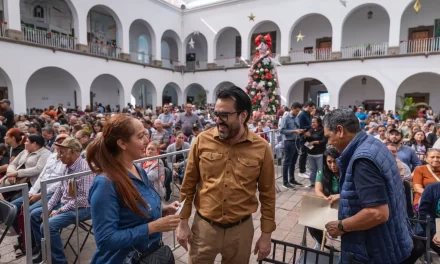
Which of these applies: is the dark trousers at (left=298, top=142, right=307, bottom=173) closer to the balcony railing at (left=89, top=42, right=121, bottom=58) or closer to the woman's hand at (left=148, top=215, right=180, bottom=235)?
the woman's hand at (left=148, top=215, right=180, bottom=235)

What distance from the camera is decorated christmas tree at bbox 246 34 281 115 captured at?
1030 cm

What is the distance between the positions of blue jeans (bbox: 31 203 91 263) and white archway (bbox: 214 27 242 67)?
18.7m

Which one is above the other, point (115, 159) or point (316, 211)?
point (115, 159)

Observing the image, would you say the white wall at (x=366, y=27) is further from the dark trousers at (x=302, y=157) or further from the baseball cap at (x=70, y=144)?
the baseball cap at (x=70, y=144)

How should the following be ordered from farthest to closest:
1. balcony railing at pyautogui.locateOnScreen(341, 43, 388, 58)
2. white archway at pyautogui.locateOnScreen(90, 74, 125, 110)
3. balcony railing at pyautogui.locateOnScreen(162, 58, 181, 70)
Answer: balcony railing at pyautogui.locateOnScreen(162, 58, 181, 70)
white archway at pyautogui.locateOnScreen(90, 74, 125, 110)
balcony railing at pyautogui.locateOnScreen(341, 43, 388, 58)

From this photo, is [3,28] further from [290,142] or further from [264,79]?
[290,142]

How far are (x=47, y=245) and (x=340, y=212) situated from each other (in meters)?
2.38

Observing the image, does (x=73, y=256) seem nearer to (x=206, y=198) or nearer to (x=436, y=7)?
(x=206, y=198)

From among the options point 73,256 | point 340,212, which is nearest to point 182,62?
point 73,256

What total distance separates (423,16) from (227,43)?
12.8 meters

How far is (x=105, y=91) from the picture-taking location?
64.1ft

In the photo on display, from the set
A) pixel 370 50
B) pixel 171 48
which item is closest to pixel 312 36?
pixel 370 50

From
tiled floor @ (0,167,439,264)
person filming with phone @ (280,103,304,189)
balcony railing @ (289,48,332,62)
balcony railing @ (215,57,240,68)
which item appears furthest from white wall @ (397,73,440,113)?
tiled floor @ (0,167,439,264)

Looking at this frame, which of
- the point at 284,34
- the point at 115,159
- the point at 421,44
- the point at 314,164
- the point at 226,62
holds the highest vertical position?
the point at 284,34
